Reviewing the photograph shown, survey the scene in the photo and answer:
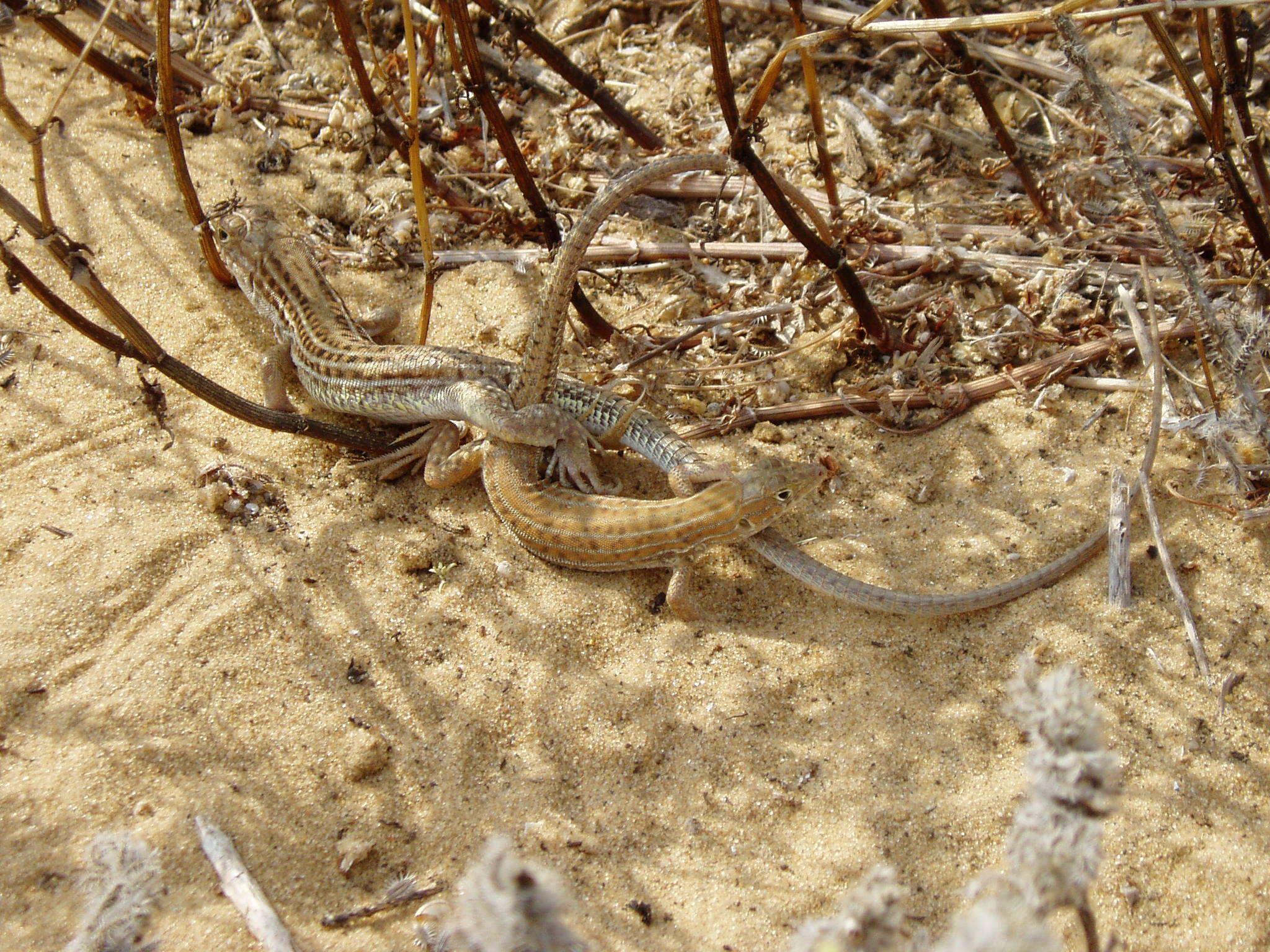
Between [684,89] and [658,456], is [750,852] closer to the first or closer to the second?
[658,456]

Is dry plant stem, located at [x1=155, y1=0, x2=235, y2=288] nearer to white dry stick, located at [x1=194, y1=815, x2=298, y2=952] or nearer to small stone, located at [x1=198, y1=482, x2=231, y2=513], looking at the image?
small stone, located at [x1=198, y1=482, x2=231, y2=513]

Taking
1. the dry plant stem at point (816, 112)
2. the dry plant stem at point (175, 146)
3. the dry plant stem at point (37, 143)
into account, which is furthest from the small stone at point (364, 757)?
the dry plant stem at point (816, 112)

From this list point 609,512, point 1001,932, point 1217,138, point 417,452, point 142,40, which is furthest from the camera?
point 142,40

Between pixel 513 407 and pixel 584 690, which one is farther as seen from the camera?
pixel 513 407

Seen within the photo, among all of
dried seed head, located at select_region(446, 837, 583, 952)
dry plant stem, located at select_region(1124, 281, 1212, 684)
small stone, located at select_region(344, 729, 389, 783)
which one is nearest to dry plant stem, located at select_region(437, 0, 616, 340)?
small stone, located at select_region(344, 729, 389, 783)

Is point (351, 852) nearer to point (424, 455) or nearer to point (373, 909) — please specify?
point (373, 909)

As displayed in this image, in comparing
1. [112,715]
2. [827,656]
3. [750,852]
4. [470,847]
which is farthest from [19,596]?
[827,656]

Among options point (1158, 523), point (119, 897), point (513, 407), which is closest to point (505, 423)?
point (513, 407)
